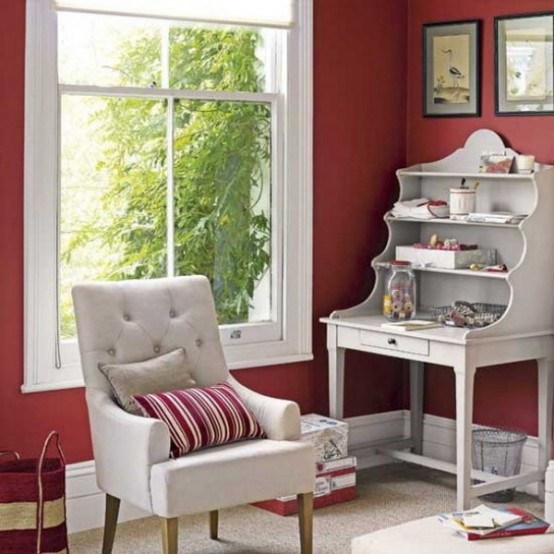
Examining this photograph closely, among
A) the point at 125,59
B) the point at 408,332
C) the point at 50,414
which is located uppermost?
the point at 125,59

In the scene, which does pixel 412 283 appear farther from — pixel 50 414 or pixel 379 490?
pixel 50 414

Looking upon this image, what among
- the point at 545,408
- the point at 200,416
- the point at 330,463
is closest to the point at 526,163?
the point at 545,408

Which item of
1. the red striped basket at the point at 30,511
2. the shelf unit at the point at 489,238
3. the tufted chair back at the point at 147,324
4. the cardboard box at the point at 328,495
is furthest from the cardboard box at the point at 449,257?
the red striped basket at the point at 30,511

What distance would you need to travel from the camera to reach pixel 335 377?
5.20 m

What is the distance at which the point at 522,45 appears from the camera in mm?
5027

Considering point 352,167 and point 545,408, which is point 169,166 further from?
point 545,408

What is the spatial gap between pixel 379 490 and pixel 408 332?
2.62ft

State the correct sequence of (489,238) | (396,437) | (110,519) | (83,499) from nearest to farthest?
(110,519) → (83,499) → (489,238) → (396,437)

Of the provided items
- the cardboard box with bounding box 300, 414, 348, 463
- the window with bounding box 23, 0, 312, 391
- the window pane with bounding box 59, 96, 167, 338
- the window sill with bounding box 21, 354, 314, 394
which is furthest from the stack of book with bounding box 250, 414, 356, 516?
the window pane with bounding box 59, 96, 167, 338

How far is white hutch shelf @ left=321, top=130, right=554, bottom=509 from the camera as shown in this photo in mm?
4652

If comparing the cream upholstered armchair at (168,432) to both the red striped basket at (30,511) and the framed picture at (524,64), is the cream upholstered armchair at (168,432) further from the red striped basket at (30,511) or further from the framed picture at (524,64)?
the framed picture at (524,64)

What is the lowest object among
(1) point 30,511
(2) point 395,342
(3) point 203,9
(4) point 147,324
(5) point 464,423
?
(1) point 30,511

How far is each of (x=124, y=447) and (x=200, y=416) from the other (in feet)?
0.93

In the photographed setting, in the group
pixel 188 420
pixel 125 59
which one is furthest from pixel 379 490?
pixel 125 59
